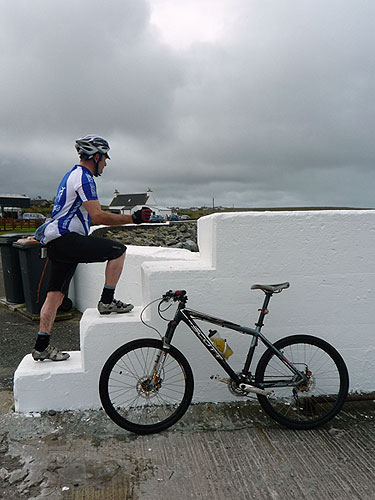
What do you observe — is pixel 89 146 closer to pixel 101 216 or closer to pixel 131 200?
pixel 101 216

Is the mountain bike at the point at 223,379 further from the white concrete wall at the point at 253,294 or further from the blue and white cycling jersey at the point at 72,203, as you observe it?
the blue and white cycling jersey at the point at 72,203

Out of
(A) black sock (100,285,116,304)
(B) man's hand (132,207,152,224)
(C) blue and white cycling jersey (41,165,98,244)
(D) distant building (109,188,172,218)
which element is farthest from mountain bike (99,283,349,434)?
(D) distant building (109,188,172,218)

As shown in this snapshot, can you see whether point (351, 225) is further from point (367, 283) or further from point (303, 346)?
point (303, 346)

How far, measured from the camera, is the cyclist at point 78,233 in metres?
2.98

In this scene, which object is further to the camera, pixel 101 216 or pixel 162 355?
pixel 101 216

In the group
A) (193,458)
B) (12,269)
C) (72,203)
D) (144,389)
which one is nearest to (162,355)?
(144,389)

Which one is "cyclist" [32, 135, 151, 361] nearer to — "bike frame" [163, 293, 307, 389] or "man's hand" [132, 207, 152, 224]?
"man's hand" [132, 207, 152, 224]

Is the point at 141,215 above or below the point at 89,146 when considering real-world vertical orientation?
below

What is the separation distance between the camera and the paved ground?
2.25 metres

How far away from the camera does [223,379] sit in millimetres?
2912

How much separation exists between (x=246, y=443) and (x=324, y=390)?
99cm

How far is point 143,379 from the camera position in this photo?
2885 millimetres

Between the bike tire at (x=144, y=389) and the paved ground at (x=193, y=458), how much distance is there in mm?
126

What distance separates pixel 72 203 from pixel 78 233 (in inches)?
9.4
